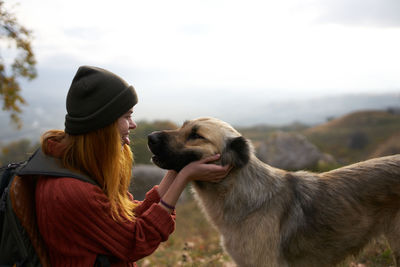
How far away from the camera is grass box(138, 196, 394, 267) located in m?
4.59

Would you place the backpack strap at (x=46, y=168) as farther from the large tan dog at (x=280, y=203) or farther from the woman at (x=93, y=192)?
the large tan dog at (x=280, y=203)

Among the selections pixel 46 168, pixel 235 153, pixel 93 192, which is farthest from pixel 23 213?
pixel 235 153

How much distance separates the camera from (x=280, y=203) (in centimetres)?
312

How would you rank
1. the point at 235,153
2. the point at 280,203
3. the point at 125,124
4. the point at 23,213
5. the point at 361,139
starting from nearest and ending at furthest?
the point at 23,213
the point at 125,124
the point at 235,153
the point at 280,203
the point at 361,139

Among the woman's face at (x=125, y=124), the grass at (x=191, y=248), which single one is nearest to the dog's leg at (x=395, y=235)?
the grass at (x=191, y=248)

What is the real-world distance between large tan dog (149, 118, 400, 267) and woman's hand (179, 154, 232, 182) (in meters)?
0.11

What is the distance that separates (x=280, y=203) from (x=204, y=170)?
38.0 inches

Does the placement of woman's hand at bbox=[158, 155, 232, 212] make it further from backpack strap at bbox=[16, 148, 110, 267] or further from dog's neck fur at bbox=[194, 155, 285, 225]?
backpack strap at bbox=[16, 148, 110, 267]

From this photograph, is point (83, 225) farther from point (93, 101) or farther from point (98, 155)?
point (93, 101)

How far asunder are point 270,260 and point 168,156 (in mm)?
1452

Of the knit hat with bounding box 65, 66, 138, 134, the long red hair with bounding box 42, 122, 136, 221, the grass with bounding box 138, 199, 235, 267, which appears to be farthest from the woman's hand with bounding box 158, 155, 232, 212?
the grass with bounding box 138, 199, 235, 267

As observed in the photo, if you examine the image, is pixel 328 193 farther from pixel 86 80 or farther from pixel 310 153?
pixel 310 153

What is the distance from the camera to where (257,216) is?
3.02 meters

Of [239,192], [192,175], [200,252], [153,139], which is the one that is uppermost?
[153,139]
